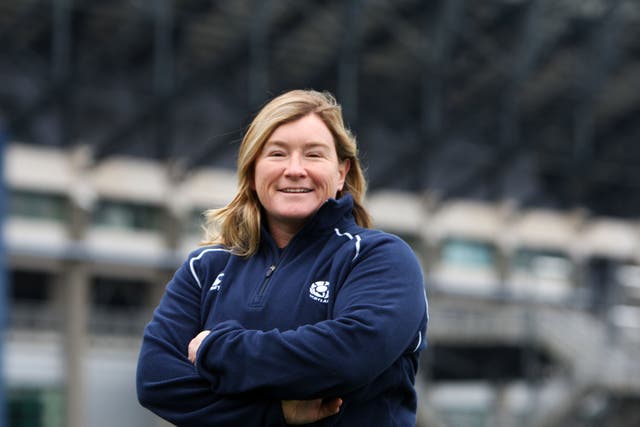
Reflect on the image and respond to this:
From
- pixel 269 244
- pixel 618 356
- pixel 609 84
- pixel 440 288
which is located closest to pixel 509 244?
pixel 440 288

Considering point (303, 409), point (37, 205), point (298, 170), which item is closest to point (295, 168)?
point (298, 170)

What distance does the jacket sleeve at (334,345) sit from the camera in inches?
112

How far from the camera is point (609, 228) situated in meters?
45.9

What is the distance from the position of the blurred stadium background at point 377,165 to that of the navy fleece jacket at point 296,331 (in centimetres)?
2844

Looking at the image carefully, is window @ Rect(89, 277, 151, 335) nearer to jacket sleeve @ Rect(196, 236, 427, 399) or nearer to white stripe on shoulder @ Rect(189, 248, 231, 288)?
white stripe on shoulder @ Rect(189, 248, 231, 288)

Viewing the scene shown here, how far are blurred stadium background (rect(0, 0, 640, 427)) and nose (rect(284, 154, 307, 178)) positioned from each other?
28.5 m

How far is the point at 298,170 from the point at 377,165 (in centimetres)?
3735

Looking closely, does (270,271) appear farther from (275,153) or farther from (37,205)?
(37,205)

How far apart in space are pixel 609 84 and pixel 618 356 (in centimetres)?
1241

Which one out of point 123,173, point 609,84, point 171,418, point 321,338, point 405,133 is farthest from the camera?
point 609,84

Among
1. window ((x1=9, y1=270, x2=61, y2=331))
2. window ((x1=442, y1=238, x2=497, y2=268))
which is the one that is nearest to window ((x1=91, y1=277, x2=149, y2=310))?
window ((x1=9, y1=270, x2=61, y2=331))

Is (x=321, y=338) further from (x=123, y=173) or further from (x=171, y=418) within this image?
(x=123, y=173)

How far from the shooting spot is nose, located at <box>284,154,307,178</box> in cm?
304

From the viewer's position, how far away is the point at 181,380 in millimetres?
3041
